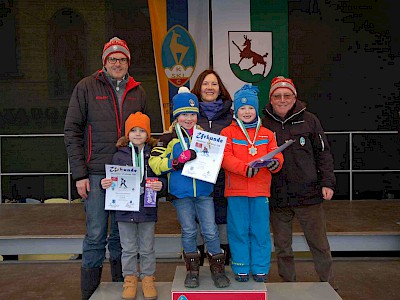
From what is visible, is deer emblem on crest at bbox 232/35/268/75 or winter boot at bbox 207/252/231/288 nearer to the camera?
winter boot at bbox 207/252/231/288

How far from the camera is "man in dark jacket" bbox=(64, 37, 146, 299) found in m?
2.72

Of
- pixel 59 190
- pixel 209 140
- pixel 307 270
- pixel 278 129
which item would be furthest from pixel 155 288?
pixel 59 190

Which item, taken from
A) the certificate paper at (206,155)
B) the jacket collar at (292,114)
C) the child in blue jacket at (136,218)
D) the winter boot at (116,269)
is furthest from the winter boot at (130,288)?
the jacket collar at (292,114)

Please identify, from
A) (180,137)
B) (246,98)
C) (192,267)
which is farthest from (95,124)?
(192,267)

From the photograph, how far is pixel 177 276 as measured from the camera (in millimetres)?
2758

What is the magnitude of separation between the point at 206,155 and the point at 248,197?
349 millimetres

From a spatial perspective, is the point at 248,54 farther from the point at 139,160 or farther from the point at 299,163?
the point at 139,160

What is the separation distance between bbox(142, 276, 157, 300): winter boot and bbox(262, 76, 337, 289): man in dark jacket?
0.87 meters

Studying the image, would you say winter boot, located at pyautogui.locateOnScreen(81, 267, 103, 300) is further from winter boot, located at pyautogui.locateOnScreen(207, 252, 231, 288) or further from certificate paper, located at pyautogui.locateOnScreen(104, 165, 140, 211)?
winter boot, located at pyautogui.locateOnScreen(207, 252, 231, 288)

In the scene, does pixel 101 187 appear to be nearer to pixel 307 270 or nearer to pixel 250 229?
pixel 250 229

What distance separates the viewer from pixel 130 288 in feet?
8.57

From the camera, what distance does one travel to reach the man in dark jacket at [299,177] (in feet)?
9.61

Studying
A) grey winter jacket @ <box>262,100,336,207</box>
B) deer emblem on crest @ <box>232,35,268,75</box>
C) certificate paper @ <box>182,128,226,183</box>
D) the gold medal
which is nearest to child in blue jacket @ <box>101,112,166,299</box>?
certificate paper @ <box>182,128,226,183</box>

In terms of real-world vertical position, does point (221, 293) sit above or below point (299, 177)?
below
